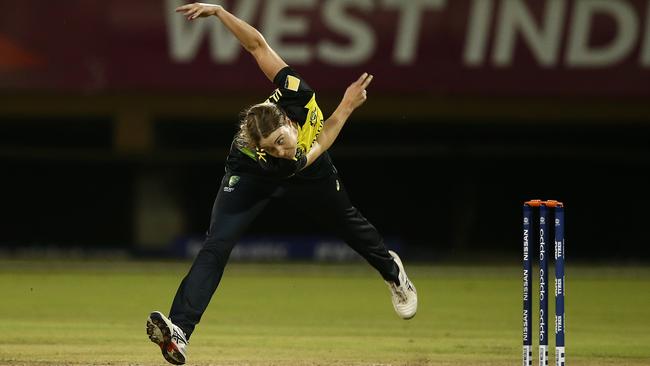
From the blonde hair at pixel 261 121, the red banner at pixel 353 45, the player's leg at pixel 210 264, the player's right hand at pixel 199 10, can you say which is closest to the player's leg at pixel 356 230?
the player's leg at pixel 210 264

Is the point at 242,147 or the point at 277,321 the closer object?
the point at 242,147

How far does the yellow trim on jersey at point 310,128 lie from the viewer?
743 centimetres

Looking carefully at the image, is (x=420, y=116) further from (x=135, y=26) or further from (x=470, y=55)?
(x=135, y=26)

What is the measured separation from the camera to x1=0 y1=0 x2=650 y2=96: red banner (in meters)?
16.0

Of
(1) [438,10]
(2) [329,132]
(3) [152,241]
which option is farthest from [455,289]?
(2) [329,132]

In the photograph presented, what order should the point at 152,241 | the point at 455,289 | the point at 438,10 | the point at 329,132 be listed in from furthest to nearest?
the point at 152,241
the point at 438,10
the point at 455,289
the point at 329,132

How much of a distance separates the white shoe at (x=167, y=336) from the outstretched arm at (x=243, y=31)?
61.0 inches

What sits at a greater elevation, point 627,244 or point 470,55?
point 470,55

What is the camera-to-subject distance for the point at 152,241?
1725cm

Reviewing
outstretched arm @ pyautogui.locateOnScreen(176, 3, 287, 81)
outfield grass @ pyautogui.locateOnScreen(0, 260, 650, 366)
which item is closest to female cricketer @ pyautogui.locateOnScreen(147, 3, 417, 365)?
outstretched arm @ pyautogui.locateOnScreen(176, 3, 287, 81)

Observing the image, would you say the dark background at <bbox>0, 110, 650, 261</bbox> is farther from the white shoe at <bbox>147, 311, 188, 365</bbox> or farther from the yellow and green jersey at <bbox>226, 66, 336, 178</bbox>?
the white shoe at <bbox>147, 311, 188, 365</bbox>

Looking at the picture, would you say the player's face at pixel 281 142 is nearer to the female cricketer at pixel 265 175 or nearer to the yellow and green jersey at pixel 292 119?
the female cricketer at pixel 265 175

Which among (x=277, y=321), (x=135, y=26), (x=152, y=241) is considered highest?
(x=135, y=26)

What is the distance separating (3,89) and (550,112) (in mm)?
6788
